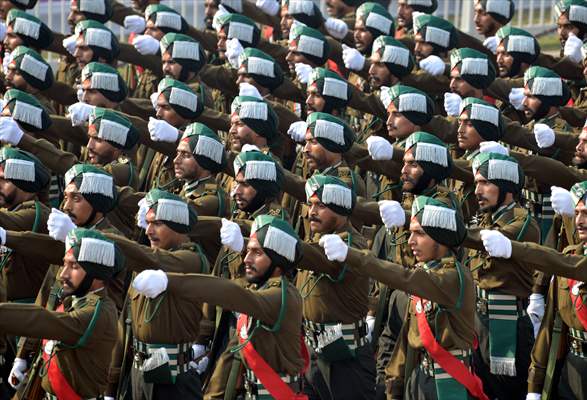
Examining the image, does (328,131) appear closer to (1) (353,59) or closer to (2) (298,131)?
(2) (298,131)

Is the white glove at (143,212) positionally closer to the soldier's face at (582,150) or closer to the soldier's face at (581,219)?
the soldier's face at (581,219)

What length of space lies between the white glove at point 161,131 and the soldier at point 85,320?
377cm

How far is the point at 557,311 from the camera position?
497 inches

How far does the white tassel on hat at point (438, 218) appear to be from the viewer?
1216 cm

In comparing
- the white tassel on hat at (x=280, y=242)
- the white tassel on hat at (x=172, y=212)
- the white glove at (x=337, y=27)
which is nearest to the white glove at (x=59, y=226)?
the white tassel on hat at (x=172, y=212)

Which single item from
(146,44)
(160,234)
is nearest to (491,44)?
(146,44)

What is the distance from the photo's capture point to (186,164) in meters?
14.3

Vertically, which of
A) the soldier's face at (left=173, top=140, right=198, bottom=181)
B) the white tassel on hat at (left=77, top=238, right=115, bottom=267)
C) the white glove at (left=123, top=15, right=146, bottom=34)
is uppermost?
the white tassel on hat at (left=77, top=238, right=115, bottom=267)

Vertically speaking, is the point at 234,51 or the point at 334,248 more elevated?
the point at 334,248

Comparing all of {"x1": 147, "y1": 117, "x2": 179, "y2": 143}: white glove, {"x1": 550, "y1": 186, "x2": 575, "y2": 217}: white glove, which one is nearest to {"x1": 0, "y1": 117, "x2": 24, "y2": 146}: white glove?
{"x1": 147, "y1": 117, "x2": 179, "y2": 143}: white glove

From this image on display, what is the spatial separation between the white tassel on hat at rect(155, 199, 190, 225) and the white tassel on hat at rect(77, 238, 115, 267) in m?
1.12

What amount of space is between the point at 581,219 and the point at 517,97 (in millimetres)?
4210

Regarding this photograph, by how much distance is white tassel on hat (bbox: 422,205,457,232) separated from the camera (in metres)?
12.2

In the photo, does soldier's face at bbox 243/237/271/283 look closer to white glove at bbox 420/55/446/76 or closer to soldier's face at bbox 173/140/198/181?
soldier's face at bbox 173/140/198/181
